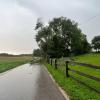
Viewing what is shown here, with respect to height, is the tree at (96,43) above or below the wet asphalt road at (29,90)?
above

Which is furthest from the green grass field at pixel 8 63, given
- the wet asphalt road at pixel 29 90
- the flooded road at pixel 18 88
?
the wet asphalt road at pixel 29 90

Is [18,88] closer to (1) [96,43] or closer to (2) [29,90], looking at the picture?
(2) [29,90]

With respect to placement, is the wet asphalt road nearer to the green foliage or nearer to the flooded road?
the flooded road

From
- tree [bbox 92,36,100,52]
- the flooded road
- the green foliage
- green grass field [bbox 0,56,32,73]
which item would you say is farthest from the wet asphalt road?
tree [bbox 92,36,100,52]

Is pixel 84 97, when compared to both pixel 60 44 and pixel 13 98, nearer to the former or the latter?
pixel 13 98

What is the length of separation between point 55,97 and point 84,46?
3871 inches

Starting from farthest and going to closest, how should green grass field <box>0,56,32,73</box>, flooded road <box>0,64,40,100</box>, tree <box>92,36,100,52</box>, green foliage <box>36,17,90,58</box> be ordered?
tree <box>92,36,100,52</box>, green foliage <box>36,17,90,58</box>, green grass field <box>0,56,32,73</box>, flooded road <box>0,64,40,100</box>

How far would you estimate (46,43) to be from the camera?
69.9 m

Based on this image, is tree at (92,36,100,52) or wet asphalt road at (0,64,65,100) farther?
tree at (92,36,100,52)

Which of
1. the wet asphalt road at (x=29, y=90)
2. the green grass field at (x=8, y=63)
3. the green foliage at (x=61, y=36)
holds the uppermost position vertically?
the green foliage at (x=61, y=36)

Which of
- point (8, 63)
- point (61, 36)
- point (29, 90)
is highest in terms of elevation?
point (61, 36)

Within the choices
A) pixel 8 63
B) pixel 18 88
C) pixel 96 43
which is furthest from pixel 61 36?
pixel 18 88

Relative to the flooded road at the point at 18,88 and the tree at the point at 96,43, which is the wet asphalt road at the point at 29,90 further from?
the tree at the point at 96,43

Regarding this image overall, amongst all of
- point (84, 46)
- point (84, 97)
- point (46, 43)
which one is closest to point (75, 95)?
point (84, 97)
